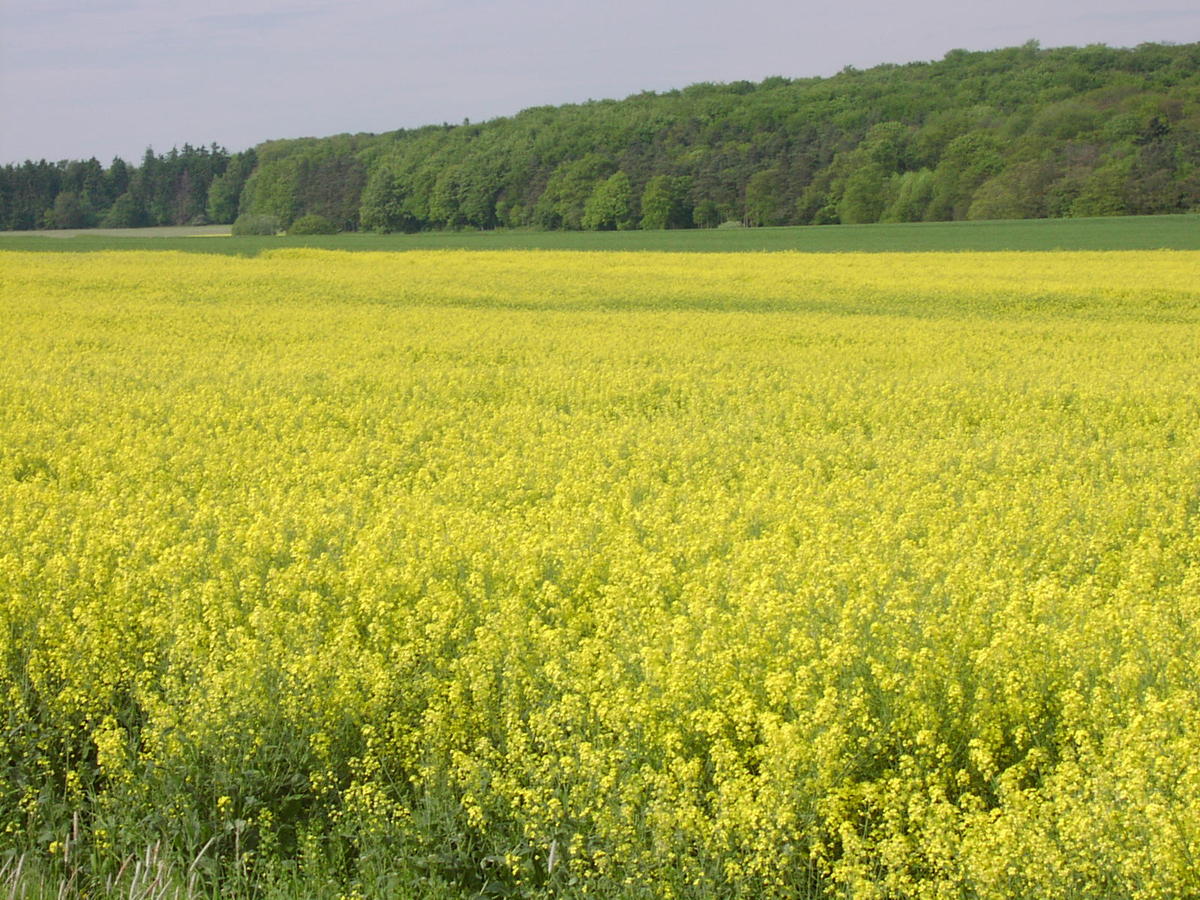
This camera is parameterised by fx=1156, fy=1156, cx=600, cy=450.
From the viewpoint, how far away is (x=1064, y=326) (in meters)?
20.9

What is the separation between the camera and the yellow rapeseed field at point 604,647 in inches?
153

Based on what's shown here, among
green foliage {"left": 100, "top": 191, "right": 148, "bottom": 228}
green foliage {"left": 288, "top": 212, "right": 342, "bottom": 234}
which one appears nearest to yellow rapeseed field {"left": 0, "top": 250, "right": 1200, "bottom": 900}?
green foliage {"left": 288, "top": 212, "right": 342, "bottom": 234}

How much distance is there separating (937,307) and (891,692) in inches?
884

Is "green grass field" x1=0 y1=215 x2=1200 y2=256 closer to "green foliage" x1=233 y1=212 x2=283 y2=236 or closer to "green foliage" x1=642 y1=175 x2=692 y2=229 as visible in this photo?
"green foliage" x1=642 y1=175 x2=692 y2=229

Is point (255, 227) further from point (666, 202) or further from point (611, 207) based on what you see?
point (666, 202)

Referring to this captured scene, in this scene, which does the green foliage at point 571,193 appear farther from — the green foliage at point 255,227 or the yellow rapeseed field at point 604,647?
the yellow rapeseed field at point 604,647

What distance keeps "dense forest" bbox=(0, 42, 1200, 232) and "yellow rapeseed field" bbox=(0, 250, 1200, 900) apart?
194 ft

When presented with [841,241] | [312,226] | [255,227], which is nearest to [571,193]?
[312,226]

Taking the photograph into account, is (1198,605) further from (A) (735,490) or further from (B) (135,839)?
(B) (135,839)

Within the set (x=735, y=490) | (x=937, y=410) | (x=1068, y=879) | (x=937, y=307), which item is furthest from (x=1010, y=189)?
(x=1068, y=879)

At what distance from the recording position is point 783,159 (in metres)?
79.4

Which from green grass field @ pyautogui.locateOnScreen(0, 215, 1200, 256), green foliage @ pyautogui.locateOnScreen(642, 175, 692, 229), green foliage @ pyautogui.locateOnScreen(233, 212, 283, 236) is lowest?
green grass field @ pyautogui.locateOnScreen(0, 215, 1200, 256)

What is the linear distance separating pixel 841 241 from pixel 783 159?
26007mm

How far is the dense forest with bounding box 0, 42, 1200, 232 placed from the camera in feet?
213
